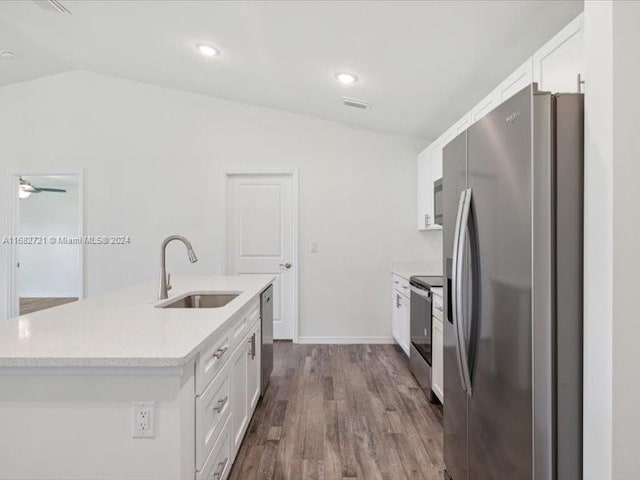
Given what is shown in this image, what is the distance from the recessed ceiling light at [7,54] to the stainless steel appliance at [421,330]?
4442 millimetres

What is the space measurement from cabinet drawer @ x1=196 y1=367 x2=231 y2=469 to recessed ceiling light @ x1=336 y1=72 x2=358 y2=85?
2.42 m

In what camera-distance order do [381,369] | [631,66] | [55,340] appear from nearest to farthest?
[631,66]
[55,340]
[381,369]

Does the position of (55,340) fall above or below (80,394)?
above

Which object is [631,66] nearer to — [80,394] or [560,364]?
[560,364]

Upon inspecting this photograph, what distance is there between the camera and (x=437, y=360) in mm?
2498

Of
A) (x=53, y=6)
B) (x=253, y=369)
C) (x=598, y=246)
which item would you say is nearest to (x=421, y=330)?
(x=253, y=369)

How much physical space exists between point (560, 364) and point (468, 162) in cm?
79

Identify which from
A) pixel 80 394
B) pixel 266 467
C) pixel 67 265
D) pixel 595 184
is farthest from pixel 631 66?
pixel 67 265

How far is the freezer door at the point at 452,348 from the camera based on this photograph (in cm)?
154

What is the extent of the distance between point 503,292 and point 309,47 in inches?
87.4

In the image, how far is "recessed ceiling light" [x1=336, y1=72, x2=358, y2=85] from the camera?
2.94 meters

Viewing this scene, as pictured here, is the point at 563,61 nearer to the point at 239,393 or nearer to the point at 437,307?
the point at 437,307

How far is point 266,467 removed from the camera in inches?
75.0

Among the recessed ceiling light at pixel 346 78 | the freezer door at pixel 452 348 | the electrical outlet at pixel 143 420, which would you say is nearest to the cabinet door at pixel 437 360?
the freezer door at pixel 452 348
